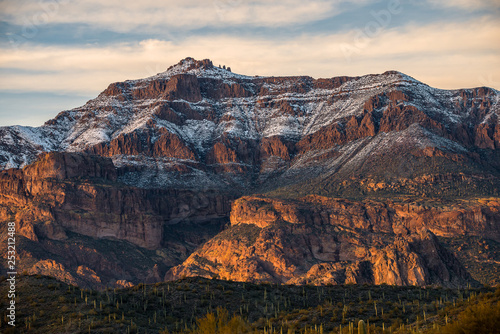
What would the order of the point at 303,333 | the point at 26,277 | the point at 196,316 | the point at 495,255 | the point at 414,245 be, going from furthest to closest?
the point at 495,255 → the point at 414,245 → the point at 26,277 → the point at 196,316 → the point at 303,333

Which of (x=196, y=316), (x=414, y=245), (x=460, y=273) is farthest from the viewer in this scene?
(x=414, y=245)

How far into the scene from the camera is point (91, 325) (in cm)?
7206

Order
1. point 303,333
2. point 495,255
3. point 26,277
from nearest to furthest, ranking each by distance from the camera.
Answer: point 303,333 < point 26,277 < point 495,255

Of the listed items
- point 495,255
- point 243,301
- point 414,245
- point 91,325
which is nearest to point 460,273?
point 414,245

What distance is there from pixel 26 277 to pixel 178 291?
18.2 meters

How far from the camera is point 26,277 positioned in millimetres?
88188

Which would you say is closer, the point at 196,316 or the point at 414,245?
the point at 196,316

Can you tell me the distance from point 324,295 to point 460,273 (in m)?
67.0

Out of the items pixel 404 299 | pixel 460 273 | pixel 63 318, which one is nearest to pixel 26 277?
pixel 63 318

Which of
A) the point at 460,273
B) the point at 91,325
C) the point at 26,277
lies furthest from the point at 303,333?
the point at 460,273

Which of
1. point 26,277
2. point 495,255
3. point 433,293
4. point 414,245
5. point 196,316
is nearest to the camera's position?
point 196,316

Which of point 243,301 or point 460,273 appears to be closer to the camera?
point 243,301

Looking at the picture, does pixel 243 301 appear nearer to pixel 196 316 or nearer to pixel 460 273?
pixel 196 316

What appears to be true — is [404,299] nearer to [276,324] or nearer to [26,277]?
[276,324]
